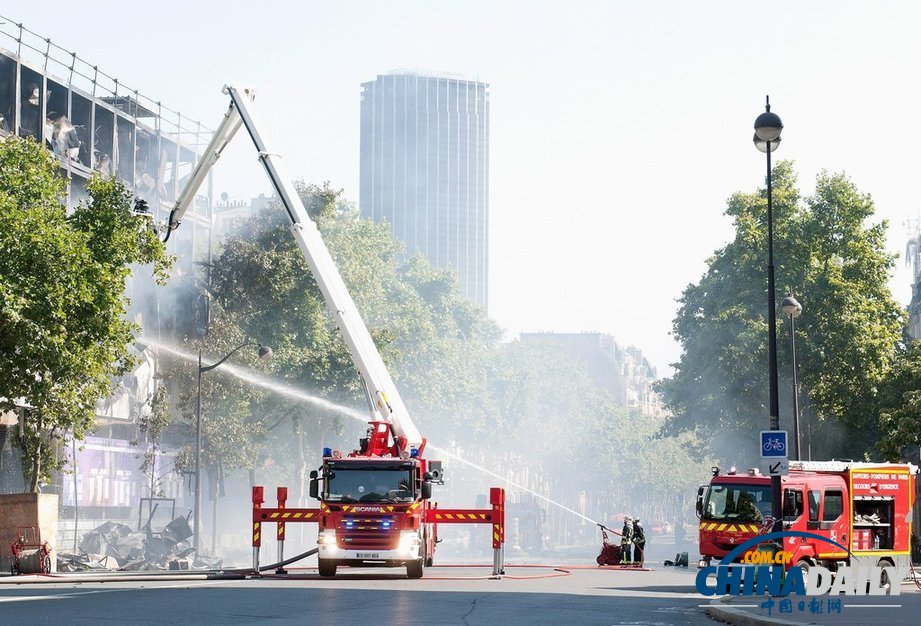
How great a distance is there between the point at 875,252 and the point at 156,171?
37137 mm

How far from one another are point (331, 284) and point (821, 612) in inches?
664

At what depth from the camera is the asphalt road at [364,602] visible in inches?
719

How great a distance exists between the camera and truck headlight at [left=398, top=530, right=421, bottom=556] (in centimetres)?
2886

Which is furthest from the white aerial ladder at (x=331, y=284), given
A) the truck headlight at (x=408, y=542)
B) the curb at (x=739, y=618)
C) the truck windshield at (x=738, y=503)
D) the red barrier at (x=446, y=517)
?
the curb at (x=739, y=618)

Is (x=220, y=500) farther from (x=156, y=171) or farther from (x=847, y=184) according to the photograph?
(x=847, y=184)

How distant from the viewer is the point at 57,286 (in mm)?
34375

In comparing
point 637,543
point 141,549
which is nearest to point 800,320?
point 637,543

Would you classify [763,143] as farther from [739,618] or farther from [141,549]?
[141,549]

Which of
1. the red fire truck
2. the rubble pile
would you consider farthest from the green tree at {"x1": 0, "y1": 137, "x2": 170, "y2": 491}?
the red fire truck

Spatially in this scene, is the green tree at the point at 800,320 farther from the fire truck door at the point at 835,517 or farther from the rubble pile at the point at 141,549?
the fire truck door at the point at 835,517

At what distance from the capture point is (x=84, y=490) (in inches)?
2347

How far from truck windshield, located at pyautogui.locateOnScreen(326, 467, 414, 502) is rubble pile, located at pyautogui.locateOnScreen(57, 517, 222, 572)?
17.0 m

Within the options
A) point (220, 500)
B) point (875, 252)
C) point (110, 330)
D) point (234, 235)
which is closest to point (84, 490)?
point (234, 235)

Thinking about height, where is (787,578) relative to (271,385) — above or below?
below
